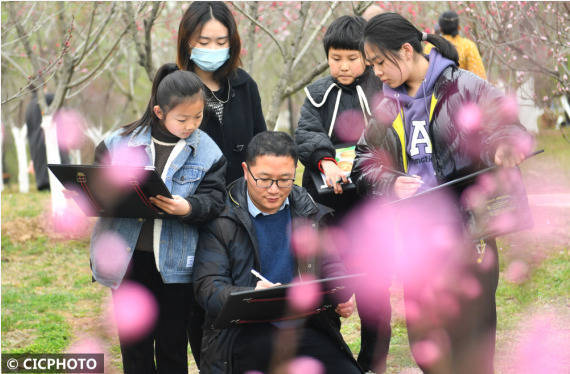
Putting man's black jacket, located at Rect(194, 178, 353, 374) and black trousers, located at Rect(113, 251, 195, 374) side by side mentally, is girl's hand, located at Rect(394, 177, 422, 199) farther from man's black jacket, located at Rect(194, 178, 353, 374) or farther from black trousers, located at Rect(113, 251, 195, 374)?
black trousers, located at Rect(113, 251, 195, 374)

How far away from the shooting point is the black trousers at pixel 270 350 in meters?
3.08

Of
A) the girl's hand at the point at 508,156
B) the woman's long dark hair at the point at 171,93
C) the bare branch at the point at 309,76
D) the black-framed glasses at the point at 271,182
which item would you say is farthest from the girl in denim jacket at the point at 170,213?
the bare branch at the point at 309,76

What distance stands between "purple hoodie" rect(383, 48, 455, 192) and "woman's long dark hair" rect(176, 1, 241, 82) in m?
0.96

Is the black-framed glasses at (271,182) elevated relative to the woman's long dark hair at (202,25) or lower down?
lower down

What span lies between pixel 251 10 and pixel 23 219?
523 centimetres

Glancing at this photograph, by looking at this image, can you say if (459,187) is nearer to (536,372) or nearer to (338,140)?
(338,140)

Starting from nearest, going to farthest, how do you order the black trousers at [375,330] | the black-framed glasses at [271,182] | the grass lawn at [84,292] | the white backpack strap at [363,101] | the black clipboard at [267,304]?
the black clipboard at [267,304] → the black-framed glasses at [271,182] → the white backpack strap at [363,101] → the black trousers at [375,330] → the grass lawn at [84,292]

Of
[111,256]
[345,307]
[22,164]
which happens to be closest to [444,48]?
[345,307]

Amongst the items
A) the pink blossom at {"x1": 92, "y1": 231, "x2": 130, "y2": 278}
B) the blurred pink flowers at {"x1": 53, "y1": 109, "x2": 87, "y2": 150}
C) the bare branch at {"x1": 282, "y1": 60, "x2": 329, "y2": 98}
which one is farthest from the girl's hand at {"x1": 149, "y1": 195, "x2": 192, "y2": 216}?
the blurred pink flowers at {"x1": 53, "y1": 109, "x2": 87, "y2": 150}

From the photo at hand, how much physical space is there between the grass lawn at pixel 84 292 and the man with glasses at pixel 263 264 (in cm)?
130

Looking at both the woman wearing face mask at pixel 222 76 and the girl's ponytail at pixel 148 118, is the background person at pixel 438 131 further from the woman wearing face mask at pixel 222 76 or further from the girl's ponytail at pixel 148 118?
the girl's ponytail at pixel 148 118

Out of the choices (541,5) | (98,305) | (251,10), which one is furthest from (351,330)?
(541,5)

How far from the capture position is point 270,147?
3.23 m

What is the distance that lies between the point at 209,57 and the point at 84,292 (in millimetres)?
4419
